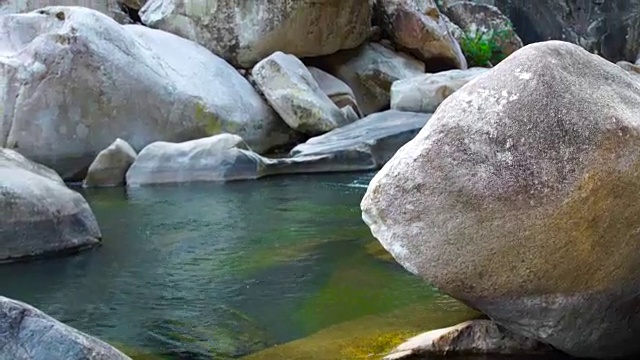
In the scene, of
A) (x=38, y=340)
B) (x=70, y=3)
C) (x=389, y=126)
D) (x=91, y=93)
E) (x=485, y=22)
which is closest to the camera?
(x=38, y=340)

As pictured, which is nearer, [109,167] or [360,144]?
[109,167]

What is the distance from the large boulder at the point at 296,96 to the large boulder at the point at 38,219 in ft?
20.2

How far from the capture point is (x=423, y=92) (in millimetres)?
13570

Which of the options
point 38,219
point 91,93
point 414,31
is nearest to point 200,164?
point 91,93

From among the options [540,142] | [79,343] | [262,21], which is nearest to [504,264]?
[540,142]

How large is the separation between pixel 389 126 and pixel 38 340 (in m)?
9.84

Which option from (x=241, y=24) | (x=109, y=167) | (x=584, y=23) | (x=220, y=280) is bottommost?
(x=584, y=23)

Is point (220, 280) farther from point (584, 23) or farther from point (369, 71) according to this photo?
point (584, 23)

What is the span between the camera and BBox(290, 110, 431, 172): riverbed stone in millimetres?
11273

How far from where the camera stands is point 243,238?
279 inches

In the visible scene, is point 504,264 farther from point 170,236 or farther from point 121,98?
point 121,98

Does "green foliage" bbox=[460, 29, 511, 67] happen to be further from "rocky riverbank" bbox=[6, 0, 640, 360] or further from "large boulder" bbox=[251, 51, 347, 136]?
"large boulder" bbox=[251, 51, 347, 136]

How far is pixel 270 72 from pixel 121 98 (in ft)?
8.76

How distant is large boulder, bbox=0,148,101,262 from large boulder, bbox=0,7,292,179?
14.3ft
